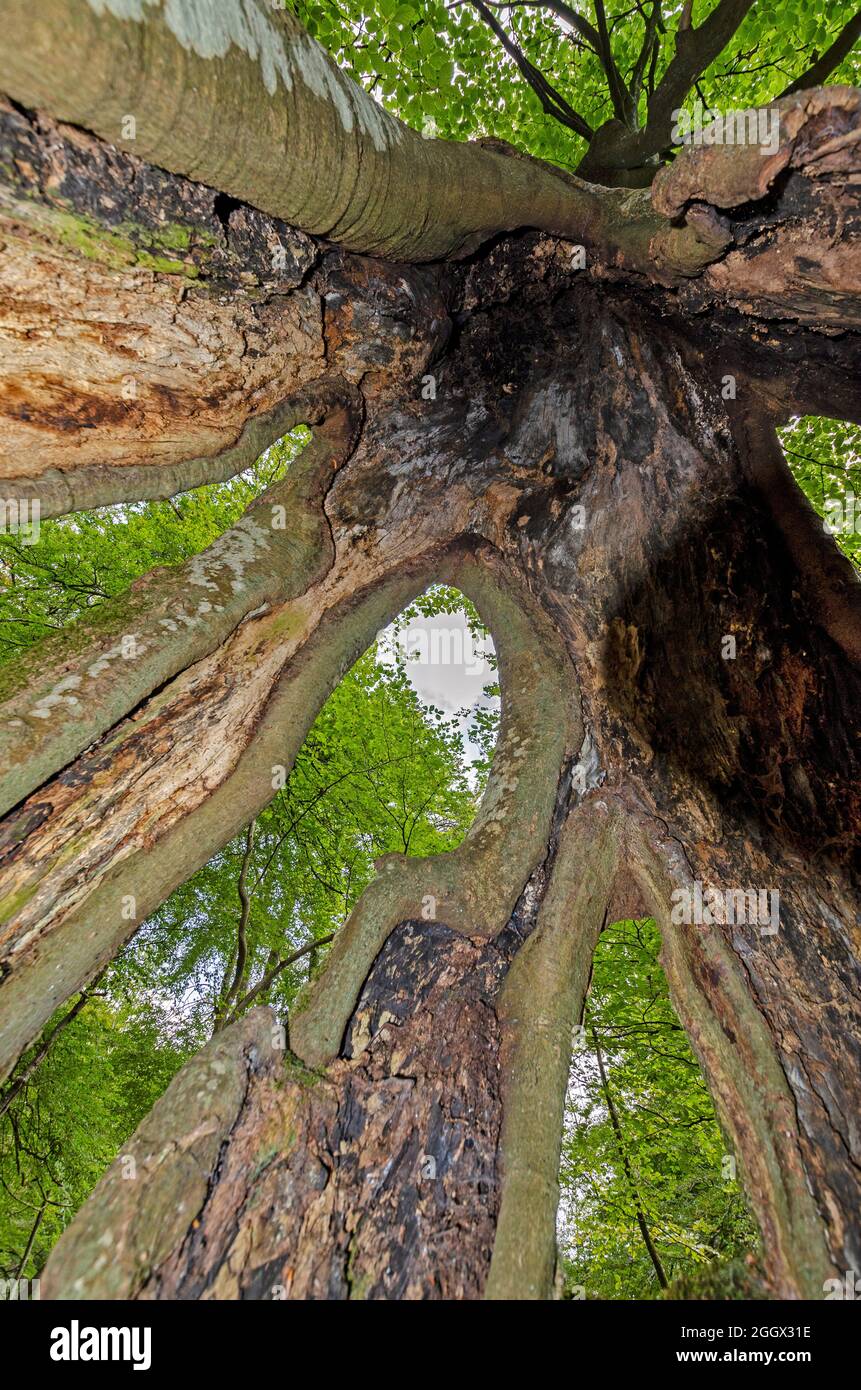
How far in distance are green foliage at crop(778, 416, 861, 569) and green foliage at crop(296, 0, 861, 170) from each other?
3426 millimetres

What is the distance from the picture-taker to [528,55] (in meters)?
7.05

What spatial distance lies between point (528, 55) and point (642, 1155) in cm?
1388

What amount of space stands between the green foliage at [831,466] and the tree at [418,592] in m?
4.40

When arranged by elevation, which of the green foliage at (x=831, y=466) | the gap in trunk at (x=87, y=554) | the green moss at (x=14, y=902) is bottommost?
the green moss at (x=14, y=902)

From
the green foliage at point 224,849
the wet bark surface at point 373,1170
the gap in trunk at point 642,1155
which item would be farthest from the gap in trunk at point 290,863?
the wet bark surface at point 373,1170

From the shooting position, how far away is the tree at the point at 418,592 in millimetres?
1912

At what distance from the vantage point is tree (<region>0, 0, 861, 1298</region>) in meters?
1.91

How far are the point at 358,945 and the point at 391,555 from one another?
8.32 ft

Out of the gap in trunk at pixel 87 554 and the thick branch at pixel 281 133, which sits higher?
the gap in trunk at pixel 87 554

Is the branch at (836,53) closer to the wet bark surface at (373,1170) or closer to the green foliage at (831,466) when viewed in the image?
the green foliage at (831,466)

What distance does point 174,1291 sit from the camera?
173 cm

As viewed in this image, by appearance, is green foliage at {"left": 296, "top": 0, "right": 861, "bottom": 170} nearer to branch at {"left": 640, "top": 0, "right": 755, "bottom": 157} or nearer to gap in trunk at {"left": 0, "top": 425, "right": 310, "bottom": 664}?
branch at {"left": 640, "top": 0, "right": 755, "bottom": 157}

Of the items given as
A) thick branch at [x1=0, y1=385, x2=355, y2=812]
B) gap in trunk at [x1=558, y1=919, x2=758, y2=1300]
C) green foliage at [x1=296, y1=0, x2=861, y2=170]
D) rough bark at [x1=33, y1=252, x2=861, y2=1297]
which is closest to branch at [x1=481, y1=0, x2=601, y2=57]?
green foliage at [x1=296, y1=0, x2=861, y2=170]
